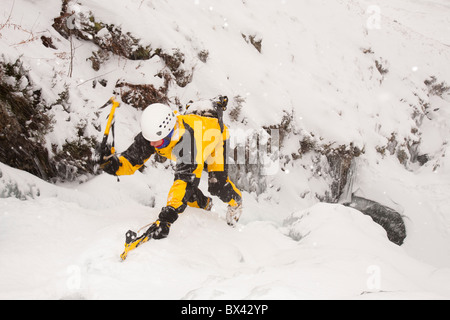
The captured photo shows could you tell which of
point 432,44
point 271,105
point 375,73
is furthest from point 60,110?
point 432,44

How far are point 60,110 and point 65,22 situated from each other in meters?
2.43

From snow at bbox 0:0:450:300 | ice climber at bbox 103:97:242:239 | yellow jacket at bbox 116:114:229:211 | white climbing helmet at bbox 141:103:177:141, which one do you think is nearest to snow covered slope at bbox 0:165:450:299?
snow at bbox 0:0:450:300

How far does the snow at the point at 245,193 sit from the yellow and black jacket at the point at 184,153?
451mm

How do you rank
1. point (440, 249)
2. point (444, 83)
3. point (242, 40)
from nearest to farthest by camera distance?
point (440, 249)
point (242, 40)
point (444, 83)

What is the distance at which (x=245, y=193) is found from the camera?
22.1 ft

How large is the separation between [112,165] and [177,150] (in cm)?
76

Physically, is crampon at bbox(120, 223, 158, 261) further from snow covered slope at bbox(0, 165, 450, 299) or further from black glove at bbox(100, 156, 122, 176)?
black glove at bbox(100, 156, 122, 176)

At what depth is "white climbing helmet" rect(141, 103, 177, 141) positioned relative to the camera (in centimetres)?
310

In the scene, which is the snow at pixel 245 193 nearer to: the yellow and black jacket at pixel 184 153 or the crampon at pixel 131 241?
the crampon at pixel 131 241

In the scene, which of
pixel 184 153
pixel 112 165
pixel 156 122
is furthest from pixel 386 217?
pixel 112 165

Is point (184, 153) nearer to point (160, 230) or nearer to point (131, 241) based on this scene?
point (160, 230)
